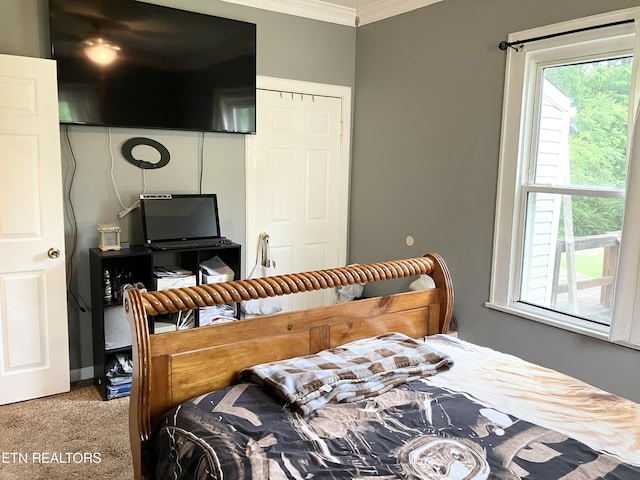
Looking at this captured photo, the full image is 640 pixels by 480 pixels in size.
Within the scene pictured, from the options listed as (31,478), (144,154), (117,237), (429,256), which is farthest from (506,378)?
(144,154)

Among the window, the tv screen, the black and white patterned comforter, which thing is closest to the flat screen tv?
the tv screen

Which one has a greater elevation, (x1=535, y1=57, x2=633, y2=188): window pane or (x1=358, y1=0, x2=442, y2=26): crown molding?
(x1=358, y1=0, x2=442, y2=26): crown molding

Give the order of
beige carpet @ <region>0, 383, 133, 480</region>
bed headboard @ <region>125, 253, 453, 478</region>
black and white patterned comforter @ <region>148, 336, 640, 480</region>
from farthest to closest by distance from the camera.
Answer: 1. beige carpet @ <region>0, 383, 133, 480</region>
2. bed headboard @ <region>125, 253, 453, 478</region>
3. black and white patterned comforter @ <region>148, 336, 640, 480</region>

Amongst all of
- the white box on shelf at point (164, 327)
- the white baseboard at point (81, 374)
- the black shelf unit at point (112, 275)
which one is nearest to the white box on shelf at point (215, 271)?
the black shelf unit at point (112, 275)

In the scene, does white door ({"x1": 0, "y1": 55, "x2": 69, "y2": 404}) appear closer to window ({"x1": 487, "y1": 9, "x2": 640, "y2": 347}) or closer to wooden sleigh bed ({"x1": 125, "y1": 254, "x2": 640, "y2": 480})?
wooden sleigh bed ({"x1": 125, "y1": 254, "x2": 640, "y2": 480})

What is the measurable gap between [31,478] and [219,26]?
9.31 feet

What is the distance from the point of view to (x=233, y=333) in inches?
74.4

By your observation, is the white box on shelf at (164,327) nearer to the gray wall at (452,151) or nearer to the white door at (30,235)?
the white door at (30,235)

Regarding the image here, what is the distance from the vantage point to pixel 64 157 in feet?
10.5

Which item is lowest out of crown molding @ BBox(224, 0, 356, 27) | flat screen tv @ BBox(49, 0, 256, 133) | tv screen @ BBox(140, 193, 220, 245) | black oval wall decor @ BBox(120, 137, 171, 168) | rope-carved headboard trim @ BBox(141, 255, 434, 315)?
rope-carved headboard trim @ BBox(141, 255, 434, 315)

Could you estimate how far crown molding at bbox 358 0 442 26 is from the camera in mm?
3714

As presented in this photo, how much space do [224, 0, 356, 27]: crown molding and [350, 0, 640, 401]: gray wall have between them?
159mm

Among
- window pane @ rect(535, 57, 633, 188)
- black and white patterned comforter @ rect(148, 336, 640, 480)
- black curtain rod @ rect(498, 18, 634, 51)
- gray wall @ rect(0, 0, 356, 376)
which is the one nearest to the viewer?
black and white patterned comforter @ rect(148, 336, 640, 480)

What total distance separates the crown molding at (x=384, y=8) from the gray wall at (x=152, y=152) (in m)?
0.16
